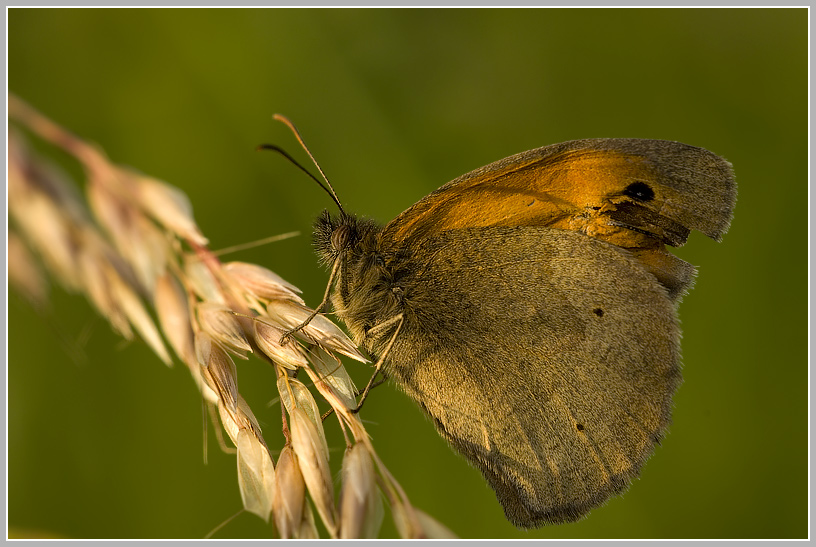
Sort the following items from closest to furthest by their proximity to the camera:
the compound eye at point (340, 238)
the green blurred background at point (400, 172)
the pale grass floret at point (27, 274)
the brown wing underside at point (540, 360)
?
the pale grass floret at point (27, 274), the brown wing underside at point (540, 360), the compound eye at point (340, 238), the green blurred background at point (400, 172)

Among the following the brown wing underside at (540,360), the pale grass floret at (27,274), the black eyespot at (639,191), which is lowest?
the brown wing underside at (540,360)

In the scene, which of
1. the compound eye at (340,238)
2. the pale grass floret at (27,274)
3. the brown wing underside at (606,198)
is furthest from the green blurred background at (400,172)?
the pale grass floret at (27,274)

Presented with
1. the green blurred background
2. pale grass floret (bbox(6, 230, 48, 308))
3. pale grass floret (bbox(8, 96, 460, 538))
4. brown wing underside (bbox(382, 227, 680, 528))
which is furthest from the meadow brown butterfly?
pale grass floret (bbox(6, 230, 48, 308))

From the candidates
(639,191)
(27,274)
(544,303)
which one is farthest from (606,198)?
(27,274)

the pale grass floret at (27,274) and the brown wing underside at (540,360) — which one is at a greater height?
the pale grass floret at (27,274)

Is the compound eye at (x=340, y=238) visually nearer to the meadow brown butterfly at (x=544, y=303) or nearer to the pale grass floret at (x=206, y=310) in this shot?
the meadow brown butterfly at (x=544, y=303)

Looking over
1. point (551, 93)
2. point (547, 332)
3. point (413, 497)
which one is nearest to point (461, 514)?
point (413, 497)

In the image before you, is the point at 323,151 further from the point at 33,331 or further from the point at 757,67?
the point at 757,67
